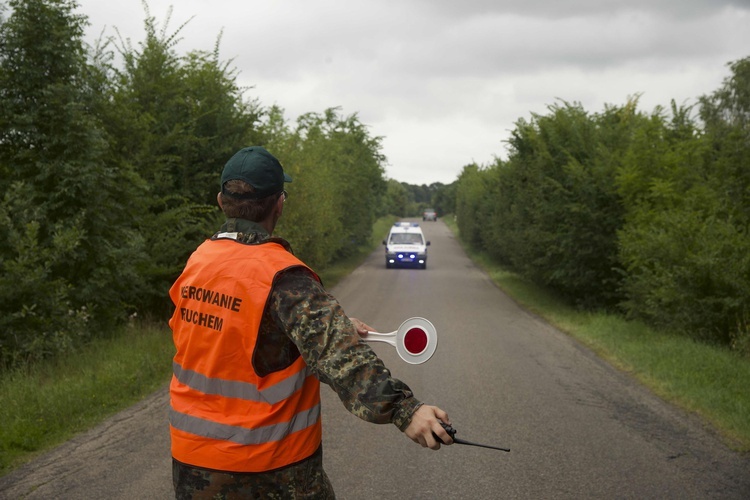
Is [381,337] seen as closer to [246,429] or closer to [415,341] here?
[415,341]

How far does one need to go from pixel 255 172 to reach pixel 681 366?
897 cm

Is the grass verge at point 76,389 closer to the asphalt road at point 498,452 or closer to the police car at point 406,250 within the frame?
the asphalt road at point 498,452

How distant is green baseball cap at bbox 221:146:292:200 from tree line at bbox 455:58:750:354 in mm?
10281

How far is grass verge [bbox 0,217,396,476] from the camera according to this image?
658 centimetres

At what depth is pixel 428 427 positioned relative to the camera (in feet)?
7.36

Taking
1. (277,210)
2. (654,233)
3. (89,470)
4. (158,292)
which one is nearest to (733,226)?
(654,233)

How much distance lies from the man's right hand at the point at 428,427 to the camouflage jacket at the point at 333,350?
3cm

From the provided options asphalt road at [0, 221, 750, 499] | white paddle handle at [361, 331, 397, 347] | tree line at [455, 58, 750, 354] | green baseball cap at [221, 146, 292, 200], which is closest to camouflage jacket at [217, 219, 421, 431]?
white paddle handle at [361, 331, 397, 347]

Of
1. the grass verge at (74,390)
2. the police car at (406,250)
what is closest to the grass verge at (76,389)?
the grass verge at (74,390)

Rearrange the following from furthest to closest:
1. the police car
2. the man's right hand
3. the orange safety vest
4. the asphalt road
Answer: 1. the police car
2. the asphalt road
3. the orange safety vest
4. the man's right hand

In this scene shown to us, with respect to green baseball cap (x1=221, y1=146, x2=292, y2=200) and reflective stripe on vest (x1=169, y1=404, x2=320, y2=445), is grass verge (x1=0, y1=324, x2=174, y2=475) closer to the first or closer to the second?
reflective stripe on vest (x1=169, y1=404, x2=320, y2=445)

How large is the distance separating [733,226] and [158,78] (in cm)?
1118

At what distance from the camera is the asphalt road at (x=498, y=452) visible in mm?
5535

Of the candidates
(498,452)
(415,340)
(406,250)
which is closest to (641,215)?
(498,452)
